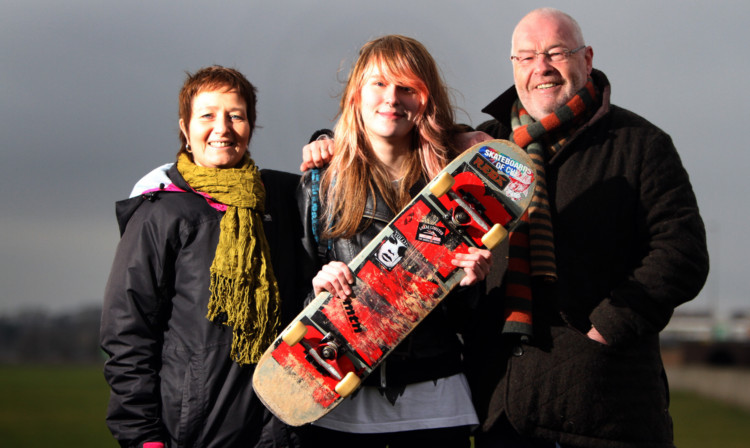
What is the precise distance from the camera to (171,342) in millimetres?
2441

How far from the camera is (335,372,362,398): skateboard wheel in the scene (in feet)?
7.73

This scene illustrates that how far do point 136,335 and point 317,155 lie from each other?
3.08 ft

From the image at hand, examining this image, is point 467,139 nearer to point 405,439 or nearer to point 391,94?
point 391,94

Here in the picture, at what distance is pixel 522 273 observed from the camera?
8.30ft

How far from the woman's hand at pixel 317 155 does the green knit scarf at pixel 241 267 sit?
0.22m

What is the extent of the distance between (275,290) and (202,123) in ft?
2.23

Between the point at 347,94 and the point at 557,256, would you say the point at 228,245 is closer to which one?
the point at 347,94

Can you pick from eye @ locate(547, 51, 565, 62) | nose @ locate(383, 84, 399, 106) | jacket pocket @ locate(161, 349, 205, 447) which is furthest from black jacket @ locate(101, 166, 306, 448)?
eye @ locate(547, 51, 565, 62)

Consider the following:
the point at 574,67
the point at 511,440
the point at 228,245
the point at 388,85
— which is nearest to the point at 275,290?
the point at 228,245

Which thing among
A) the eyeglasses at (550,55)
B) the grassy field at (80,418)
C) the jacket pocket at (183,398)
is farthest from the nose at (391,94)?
the grassy field at (80,418)

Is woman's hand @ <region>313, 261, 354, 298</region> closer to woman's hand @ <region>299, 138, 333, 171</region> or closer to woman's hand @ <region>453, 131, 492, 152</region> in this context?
woman's hand @ <region>299, 138, 333, 171</region>

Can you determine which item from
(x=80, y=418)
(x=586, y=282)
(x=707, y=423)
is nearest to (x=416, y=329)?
(x=586, y=282)

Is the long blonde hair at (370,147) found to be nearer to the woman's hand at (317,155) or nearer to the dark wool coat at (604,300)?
the woman's hand at (317,155)

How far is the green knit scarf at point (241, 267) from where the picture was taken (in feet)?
7.95
